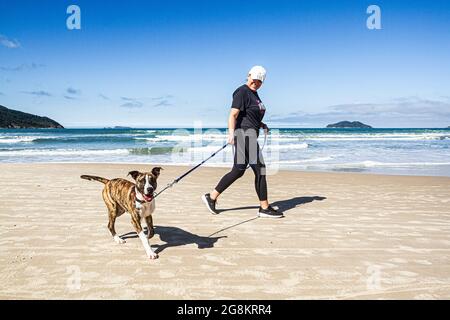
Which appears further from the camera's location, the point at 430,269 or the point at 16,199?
the point at 16,199

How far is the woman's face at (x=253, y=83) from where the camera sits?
228 inches

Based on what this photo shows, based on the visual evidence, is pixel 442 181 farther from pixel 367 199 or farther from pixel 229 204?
pixel 229 204

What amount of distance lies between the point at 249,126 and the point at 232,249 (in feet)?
7.05

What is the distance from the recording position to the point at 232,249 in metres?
4.44

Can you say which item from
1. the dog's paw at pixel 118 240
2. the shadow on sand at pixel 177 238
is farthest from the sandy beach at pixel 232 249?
the dog's paw at pixel 118 240

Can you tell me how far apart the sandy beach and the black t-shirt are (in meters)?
1.48

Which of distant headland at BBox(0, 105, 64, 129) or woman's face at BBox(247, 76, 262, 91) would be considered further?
distant headland at BBox(0, 105, 64, 129)

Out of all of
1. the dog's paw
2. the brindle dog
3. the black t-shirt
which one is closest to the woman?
the black t-shirt

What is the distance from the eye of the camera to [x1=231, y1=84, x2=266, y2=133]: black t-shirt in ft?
19.0

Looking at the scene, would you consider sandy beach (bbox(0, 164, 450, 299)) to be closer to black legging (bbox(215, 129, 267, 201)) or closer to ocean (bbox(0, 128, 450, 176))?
black legging (bbox(215, 129, 267, 201))

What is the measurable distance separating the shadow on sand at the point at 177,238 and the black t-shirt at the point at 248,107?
186 centimetres

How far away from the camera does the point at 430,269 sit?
12.6 ft
